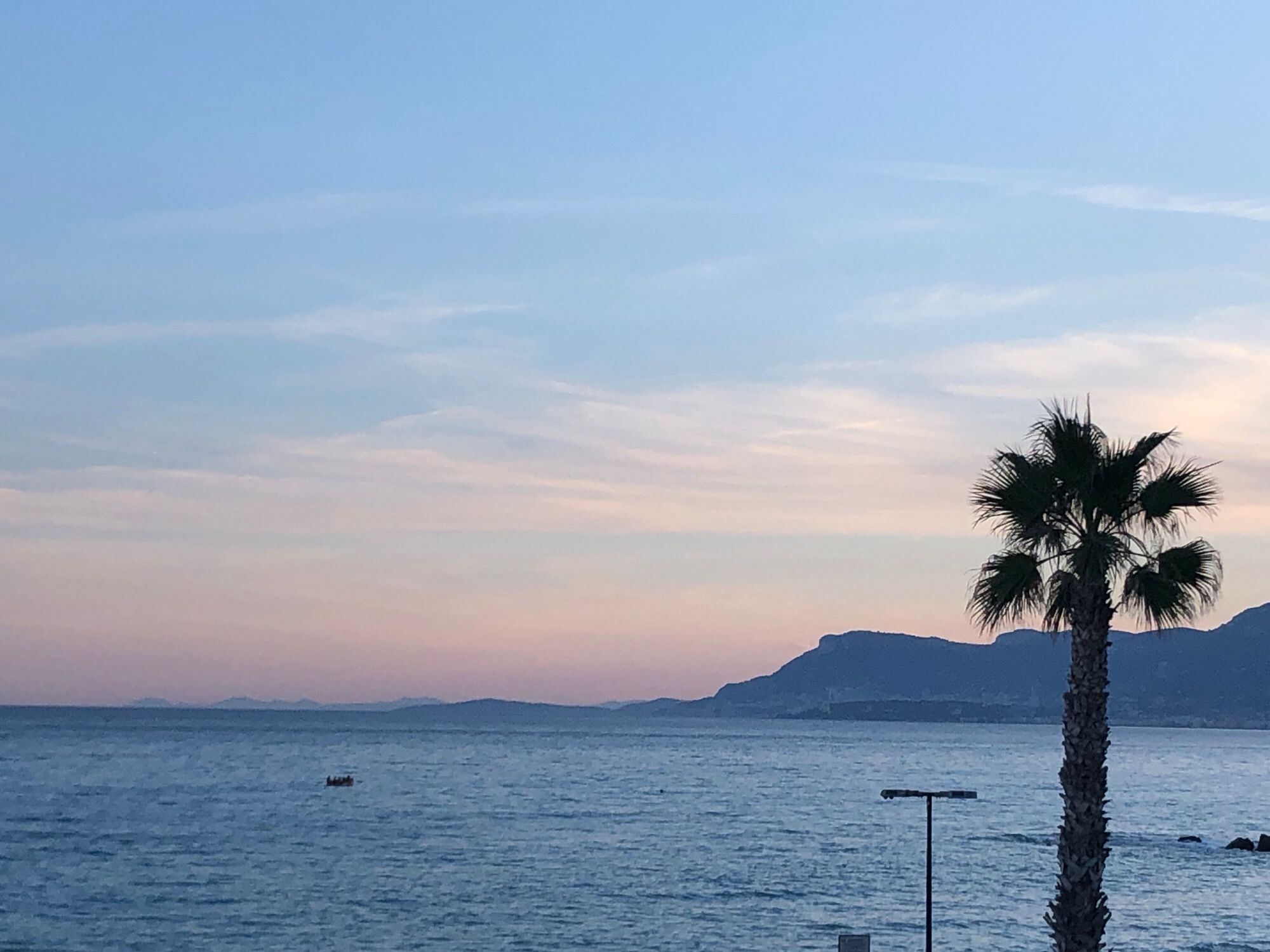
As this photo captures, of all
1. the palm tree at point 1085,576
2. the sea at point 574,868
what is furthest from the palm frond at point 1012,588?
the sea at point 574,868

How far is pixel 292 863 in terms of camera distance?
74.6 metres

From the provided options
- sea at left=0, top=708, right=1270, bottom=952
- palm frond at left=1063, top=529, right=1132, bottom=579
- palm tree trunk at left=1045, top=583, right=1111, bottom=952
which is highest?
palm frond at left=1063, top=529, right=1132, bottom=579

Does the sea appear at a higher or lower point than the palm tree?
lower

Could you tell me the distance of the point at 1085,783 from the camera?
26.1m

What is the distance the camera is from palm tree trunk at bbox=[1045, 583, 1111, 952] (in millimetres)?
25984

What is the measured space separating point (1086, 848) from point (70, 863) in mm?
59754

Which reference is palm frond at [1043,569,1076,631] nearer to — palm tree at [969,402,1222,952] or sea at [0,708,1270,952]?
palm tree at [969,402,1222,952]

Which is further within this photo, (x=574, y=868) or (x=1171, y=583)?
(x=574, y=868)

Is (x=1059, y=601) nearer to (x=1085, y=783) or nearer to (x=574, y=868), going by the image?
(x=1085, y=783)

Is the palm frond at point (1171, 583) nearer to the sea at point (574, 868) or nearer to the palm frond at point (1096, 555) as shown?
the palm frond at point (1096, 555)

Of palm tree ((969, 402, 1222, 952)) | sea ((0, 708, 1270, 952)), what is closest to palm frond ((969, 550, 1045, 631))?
palm tree ((969, 402, 1222, 952))

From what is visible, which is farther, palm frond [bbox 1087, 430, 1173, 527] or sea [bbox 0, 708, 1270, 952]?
sea [bbox 0, 708, 1270, 952]

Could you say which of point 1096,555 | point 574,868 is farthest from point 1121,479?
point 574,868

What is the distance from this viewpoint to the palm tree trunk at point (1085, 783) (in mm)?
25984
